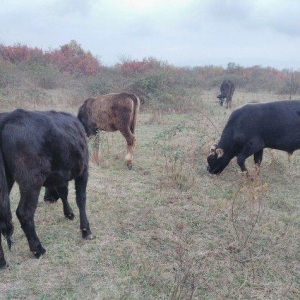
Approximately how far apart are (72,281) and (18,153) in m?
1.33

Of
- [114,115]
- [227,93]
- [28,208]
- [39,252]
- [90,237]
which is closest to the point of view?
[28,208]

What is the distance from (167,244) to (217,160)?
10.3ft

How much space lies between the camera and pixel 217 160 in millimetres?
6906

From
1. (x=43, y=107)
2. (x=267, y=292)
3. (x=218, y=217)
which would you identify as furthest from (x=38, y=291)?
(x=43, y=107)

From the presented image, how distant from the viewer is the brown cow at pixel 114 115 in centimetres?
777

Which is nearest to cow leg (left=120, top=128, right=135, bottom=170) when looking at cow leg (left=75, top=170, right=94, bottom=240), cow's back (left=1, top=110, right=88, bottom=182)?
cow leg (left=75, top=170, right=94, bottom=240)

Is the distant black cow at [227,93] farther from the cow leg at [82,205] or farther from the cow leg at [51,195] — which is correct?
the cow leg at [82,205]

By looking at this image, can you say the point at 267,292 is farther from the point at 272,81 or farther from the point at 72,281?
the point at 272,81

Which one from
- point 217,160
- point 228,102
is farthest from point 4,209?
point 228,102

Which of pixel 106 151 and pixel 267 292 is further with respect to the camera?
pixel 106 151

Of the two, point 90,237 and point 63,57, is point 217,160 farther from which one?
point 63,57

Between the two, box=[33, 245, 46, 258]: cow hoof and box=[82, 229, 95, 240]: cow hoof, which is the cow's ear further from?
box=[33, 245, 46, 258]: cow hoof

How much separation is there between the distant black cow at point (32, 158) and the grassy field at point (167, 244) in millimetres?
491

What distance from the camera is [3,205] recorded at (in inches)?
127
